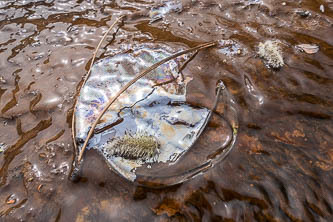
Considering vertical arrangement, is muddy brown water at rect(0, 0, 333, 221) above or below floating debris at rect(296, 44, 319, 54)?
below

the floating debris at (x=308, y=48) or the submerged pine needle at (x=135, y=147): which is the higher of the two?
the floating debris at (x=308, y=48)

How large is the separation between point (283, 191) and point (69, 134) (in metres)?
1.82

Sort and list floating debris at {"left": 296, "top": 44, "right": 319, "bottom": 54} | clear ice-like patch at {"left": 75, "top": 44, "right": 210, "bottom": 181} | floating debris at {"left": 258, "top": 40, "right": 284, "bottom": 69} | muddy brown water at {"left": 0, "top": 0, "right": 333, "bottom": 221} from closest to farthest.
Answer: muddy brown water at {"left": 0, "top": 0, "right": 333, "bottom": 221}, clear ice-like patch at {"left": 75, "top": 44, "right": 210, "bottom": 181}, floating debris at {"left": 258, "top": 40, "right": 284, "bottom": 69}, floating debris at {"left": 296, "top": 44, "right": 319, "bottom": 54}

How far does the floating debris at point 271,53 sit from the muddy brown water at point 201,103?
7cm

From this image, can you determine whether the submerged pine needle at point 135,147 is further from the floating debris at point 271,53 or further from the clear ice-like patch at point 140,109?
the floating debris at point 271,53

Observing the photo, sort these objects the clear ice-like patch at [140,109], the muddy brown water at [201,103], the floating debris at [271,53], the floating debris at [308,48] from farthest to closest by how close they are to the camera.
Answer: the floating debris at [308,48]
the floating debris at [271,53]
the clear ice-like patch at [140,109]
the muddy brown water at [201,103]

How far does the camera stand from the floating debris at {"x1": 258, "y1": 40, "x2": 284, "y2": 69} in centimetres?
226

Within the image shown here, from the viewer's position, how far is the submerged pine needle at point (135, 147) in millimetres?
1669

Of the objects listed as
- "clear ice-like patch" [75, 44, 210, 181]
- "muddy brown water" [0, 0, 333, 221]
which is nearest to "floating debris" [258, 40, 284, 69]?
"muddy brown water" [0, 0, 333, 221]

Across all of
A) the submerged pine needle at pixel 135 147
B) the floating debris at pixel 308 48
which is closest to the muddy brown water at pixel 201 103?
the floating debris at pixel 308 48

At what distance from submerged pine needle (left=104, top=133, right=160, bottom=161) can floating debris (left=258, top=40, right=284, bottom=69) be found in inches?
59.2

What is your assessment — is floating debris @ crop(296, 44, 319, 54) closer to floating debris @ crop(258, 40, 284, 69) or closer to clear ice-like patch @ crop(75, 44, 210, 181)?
floating debris @ crop(258, 40, 284, 69)

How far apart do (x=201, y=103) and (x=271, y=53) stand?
38.7 inches

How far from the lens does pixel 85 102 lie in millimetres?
2191
